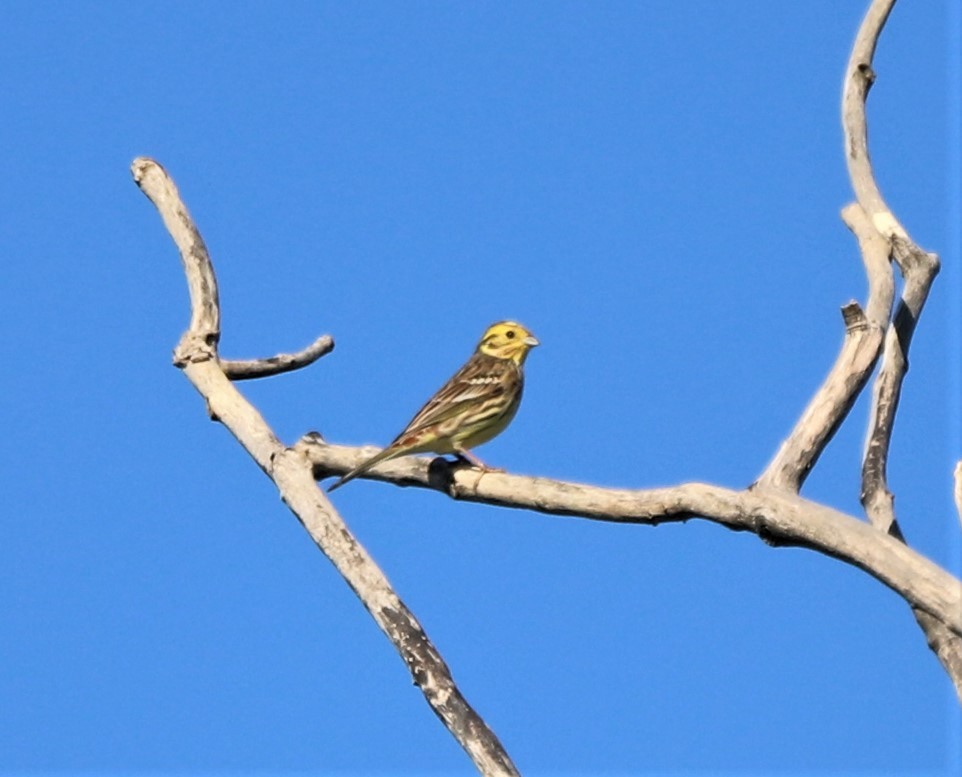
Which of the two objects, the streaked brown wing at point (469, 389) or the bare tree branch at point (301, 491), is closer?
the bare tree branch at point (301, 491)

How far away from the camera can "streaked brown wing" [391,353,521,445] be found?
10.8 m

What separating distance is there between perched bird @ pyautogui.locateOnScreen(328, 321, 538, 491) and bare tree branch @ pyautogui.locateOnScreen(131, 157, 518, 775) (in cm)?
37

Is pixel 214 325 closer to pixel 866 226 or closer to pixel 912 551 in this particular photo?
pixel 866 226

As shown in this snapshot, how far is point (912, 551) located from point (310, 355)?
5230 mm

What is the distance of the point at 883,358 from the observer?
10.0m

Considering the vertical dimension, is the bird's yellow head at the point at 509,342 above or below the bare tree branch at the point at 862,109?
above

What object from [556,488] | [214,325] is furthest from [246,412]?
[556,488]

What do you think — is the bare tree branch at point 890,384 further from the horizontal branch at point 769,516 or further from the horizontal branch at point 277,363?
the horizontal branch at point 277,363

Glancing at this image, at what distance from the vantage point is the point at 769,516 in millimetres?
8312

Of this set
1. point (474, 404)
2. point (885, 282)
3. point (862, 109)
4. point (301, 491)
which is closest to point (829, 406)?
point (885, 282)

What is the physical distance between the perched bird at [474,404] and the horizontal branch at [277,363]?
1024 millimetres

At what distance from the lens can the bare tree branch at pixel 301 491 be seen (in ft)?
27.7

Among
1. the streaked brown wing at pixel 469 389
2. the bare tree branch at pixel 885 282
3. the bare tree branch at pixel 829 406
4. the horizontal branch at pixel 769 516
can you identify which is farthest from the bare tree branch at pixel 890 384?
the streaked brown wing at pixel 469 389

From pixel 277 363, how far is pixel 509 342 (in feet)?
5.36
